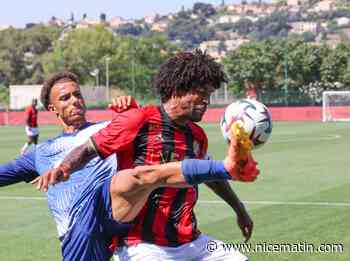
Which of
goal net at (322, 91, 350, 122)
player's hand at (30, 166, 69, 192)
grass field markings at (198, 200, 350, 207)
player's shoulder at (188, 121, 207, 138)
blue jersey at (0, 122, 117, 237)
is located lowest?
goal net at (322, 91, 350, 122)

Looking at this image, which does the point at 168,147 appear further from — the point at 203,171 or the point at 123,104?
the point at 203,171

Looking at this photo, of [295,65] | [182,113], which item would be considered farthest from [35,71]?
[182,113]

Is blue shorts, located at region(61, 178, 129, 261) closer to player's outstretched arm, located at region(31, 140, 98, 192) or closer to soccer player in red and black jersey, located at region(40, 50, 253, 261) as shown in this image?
soccer player in red and black jersey, located at region(40, 50, 253, 261)

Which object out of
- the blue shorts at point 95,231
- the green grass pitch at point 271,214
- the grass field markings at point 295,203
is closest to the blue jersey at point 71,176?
the blue shorts at point 95,231

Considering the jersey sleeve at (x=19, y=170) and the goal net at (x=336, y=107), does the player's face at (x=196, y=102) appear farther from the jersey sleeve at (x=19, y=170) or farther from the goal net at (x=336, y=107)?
the goal net at (x=336, y=107)

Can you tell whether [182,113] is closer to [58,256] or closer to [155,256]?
[155,256]

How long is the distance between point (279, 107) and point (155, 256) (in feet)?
185

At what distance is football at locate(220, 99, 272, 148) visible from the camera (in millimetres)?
5613

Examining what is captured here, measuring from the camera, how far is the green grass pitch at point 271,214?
11319 mm

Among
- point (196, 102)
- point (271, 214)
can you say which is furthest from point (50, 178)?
point (271, 214)

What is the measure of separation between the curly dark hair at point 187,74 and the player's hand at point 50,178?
0.90m

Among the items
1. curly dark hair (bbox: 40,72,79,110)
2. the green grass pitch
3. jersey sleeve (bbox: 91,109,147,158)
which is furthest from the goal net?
jersey sleeve (bbox: 91,109,147,158)

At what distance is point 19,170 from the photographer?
21.6ft

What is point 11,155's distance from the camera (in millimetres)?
28875
